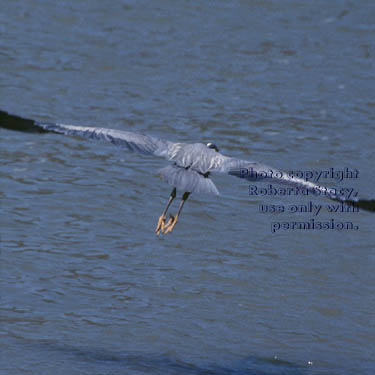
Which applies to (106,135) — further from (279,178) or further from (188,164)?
(279,178)

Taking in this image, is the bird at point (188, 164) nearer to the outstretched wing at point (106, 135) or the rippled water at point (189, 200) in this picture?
the outstretched wing at point (106, 135)

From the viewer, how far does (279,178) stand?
29.7 ft

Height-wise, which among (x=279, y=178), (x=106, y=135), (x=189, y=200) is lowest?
(x=189, y=200)

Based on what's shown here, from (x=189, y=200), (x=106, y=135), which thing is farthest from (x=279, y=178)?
(x=189, y=200)

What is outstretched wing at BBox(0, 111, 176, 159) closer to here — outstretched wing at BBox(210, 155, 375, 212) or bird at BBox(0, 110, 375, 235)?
bird at BBox(0, 110, 375, 235)

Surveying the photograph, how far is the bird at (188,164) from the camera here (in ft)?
29.5

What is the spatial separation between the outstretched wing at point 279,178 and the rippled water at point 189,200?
273 cm

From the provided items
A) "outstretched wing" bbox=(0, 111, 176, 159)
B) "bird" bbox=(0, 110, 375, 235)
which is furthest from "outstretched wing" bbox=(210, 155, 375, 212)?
"outstretched wing" bbox=(0, 111, 176, 159)

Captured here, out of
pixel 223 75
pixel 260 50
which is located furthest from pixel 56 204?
pixel 260 50

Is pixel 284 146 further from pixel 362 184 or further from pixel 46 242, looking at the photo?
pixel 46 242

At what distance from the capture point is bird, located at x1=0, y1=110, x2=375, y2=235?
29.5ft

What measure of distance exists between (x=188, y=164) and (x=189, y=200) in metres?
7.35

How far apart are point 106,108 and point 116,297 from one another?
8.28 m

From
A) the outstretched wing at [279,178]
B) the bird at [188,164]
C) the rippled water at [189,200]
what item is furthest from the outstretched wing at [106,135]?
the rippled water at [189,200]
